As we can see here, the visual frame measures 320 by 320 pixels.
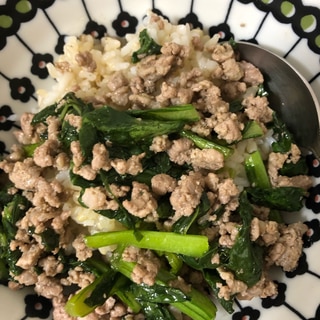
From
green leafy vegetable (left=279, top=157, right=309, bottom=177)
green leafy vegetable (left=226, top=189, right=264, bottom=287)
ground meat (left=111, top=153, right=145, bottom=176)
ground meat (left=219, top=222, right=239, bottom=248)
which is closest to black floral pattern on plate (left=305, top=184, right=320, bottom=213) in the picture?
green leafy vegetable (left=279, top=157, right=309, bottom=177)

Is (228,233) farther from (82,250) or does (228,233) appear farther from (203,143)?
(82,250)

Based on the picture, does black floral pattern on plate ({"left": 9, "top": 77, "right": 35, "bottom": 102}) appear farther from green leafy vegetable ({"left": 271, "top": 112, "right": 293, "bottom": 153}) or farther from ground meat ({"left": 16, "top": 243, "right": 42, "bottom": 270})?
green leafy vegetable ({"left": 271, "top": 112, "right": 293, "bottom": 153})

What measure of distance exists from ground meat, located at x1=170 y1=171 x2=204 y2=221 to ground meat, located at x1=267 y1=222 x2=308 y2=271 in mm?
551

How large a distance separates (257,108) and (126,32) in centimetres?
99

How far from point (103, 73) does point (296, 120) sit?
3.84 ft

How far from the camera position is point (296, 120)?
9.84 feet

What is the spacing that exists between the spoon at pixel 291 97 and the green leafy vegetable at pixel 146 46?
1.74 feet

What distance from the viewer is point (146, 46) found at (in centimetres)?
307

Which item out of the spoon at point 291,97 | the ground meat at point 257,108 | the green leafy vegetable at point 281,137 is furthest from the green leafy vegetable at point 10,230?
the spoon at point 291,97

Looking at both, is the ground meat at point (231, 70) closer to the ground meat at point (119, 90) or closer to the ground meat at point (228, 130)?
the ground meat at point (228, 130)

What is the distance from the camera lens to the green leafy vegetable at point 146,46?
306 cm

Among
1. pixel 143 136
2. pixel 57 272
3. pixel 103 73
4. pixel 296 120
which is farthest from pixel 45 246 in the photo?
pixel 296 120

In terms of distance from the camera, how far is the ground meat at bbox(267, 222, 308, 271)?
2.78 metres

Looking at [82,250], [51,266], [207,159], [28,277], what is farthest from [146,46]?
[28,277]
